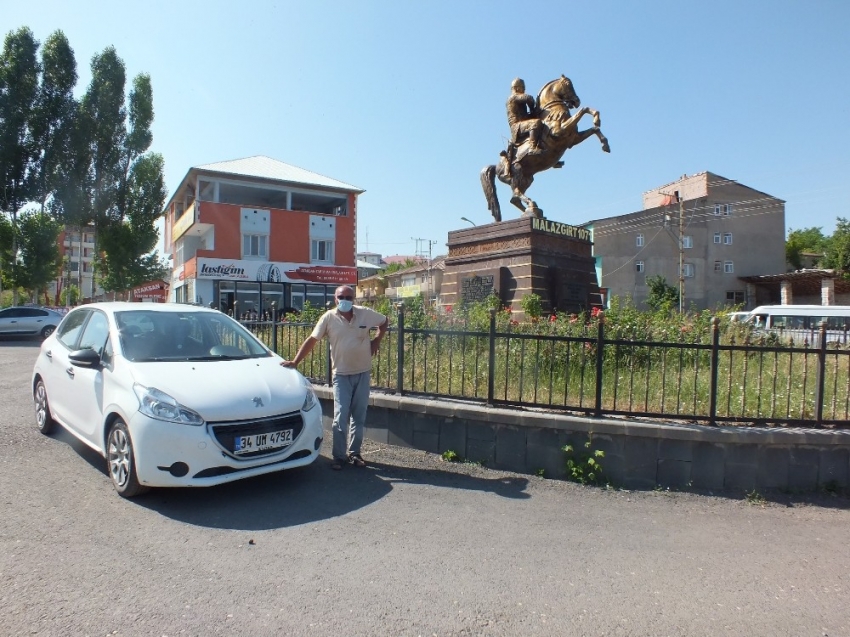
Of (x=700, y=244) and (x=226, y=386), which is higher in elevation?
(x=700, y=244)

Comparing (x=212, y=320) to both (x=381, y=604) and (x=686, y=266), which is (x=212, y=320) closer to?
(x=381, y=604)

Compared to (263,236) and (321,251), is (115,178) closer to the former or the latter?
(263,236)

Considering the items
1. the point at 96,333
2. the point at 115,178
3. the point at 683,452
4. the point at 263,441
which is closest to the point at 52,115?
the point at 115,178

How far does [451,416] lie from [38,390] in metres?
→ 4.51

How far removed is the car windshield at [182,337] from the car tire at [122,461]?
62 cm

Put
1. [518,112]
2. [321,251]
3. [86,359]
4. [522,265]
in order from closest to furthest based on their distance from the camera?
[86,359], [522,265], [518,112], [321,251]

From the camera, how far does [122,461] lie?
4199mm

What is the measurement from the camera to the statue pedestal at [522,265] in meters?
9.98

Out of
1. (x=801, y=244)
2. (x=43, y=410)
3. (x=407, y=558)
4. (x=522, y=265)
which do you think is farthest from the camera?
(x=801, y=244)

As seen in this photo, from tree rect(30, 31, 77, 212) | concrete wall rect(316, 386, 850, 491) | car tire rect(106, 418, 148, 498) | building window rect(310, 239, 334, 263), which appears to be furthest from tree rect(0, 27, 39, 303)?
concrete wall rect(316, 386, 850, 491)

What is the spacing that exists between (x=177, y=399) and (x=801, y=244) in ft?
209

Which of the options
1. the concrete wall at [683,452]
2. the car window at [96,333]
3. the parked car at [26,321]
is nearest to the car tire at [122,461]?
the car window at [96,333]

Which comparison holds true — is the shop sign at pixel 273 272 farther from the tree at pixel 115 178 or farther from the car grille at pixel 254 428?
the car grille at pixel 254 428

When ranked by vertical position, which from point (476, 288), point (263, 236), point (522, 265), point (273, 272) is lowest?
point (476, 288)
